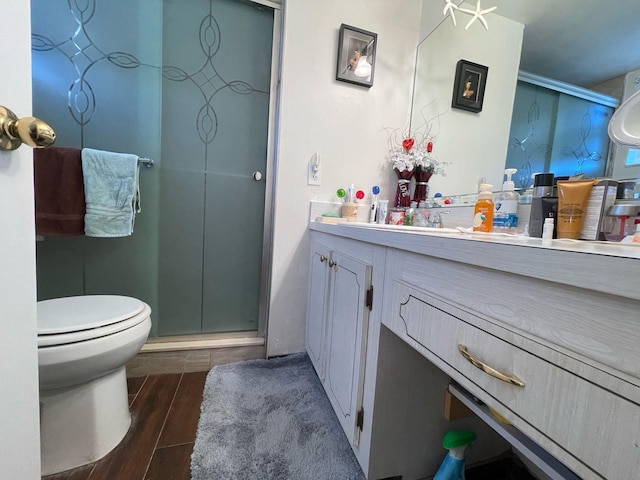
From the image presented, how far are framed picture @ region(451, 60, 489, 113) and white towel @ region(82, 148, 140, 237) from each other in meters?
1.54

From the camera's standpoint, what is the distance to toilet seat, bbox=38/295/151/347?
0.75m

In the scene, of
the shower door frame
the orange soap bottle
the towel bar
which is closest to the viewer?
the orange soap bottle

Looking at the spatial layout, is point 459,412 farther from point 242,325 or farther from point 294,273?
point 242,325

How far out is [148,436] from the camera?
96 cm

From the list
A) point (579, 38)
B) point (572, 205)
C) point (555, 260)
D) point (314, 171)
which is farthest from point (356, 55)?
point (555, 260)

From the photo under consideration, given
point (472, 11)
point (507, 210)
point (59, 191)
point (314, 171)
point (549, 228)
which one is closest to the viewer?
point (549, 228)

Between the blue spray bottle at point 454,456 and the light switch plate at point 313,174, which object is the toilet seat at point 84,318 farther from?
the blue spray bottle at point 454,456

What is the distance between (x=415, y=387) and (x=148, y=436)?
3.19 ft

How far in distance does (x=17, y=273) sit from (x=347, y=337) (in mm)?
769

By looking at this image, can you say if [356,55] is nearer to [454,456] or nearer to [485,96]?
[485,96]

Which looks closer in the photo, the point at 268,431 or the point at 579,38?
the point at 579,38

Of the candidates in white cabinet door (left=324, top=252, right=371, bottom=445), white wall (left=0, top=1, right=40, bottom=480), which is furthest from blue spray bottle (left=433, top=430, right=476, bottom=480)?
white wall (left=0, top=1, right=40, bottom=480)

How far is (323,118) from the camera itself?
1.43 m

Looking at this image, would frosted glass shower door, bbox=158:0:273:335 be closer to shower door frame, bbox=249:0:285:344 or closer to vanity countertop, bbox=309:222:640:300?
shower door frame, bbox=249:0:285:344
